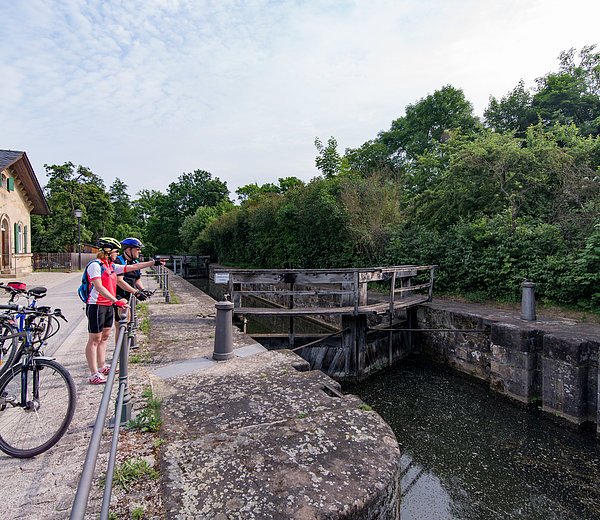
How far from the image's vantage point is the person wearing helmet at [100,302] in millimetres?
3516

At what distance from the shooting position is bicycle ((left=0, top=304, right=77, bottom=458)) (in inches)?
99.2

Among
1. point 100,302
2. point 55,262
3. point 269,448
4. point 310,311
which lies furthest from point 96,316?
point 55,262

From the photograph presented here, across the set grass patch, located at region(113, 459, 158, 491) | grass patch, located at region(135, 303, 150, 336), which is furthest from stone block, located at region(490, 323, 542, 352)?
grass patch, located at region(135, 303, 150, 336)

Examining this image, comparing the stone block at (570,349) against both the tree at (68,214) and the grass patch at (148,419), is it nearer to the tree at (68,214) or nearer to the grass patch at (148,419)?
the grass patch at (148,419)

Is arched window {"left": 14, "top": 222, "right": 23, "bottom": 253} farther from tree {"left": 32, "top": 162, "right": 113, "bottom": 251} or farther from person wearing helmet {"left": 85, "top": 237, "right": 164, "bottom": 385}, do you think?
person wearing helmet {"left": 85, "top": 237, "right": 164, "bottom": 385}

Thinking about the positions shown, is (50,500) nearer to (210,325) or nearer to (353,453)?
(353,453)

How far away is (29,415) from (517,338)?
6787 mm

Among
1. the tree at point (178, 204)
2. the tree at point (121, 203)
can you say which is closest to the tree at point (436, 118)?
the tree at point (178, 204)

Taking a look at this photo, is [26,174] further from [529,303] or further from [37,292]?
[529,303]

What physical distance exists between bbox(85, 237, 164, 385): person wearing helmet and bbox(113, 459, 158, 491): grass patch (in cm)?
165

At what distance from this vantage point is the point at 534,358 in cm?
620

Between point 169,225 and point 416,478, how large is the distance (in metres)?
51.4

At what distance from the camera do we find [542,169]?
34.1ft

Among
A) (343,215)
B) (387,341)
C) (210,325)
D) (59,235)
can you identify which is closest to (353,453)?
(210,325)
